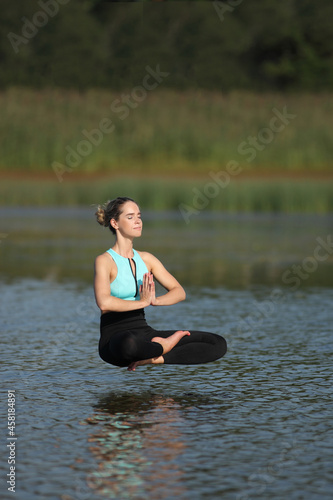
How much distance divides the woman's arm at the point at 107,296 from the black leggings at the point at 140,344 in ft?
0.52

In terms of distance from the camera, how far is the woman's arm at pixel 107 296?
7570mm

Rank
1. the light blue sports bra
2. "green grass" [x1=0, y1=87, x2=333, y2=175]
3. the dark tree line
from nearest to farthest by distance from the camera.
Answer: the light blue sports bra, "green grass" [x1=0, y1=87, x2=333, y2=175], the dark tree line

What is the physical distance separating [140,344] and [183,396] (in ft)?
1.40

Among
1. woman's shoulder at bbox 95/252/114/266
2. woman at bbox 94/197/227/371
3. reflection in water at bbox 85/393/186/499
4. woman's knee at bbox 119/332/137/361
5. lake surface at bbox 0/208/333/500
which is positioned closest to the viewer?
reflection in water at bbox 85/393/186/499

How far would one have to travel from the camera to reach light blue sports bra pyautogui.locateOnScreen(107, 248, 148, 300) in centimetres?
779

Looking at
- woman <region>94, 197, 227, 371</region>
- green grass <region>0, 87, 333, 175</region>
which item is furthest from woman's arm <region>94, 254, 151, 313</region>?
green grass <region>0, 87, 333, 175</region>

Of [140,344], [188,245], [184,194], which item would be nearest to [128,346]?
[140,344]

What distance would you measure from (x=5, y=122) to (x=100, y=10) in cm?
3395

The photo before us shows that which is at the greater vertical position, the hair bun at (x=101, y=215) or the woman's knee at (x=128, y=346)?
the hair bun at (x=101, y=215)

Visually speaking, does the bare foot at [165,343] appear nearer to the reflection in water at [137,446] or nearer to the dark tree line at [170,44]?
the reflection in water at [137,446]

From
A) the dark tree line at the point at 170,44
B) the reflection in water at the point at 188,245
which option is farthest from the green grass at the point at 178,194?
the dark tree line at the point at 170,44

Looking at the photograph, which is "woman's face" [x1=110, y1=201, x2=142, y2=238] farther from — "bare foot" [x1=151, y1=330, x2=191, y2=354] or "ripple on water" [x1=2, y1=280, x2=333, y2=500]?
"ripple on water" [x1=2, y1=280, x2=333, y2=500]

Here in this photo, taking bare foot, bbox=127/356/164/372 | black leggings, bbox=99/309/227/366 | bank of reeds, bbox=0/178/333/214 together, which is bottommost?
bare foot, bbox=127/356/164/372

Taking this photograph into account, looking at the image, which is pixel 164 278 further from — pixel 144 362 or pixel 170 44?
pixel 170 44
